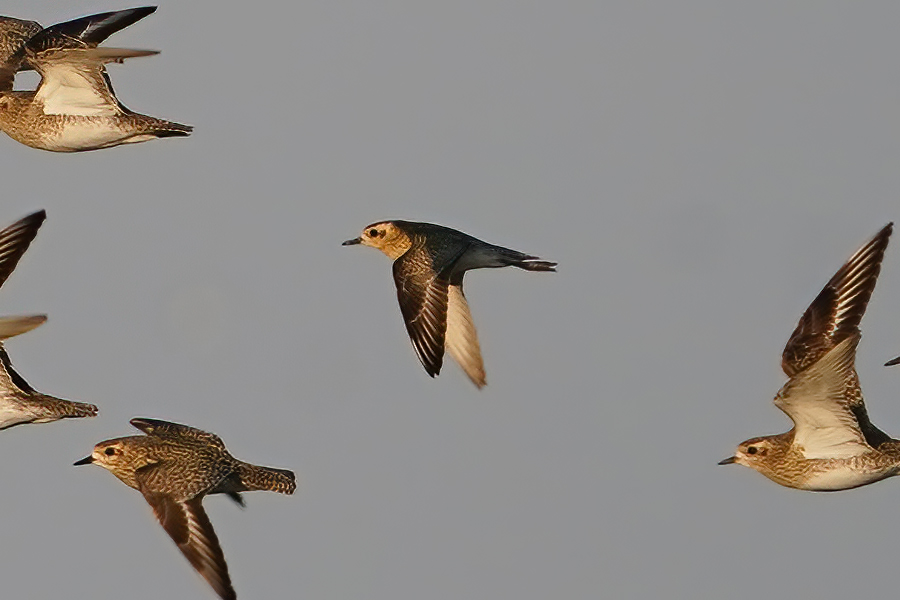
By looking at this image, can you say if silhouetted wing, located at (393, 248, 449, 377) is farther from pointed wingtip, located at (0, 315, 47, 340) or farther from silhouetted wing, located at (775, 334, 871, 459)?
pointed wingtip, located at (0, 315, 47, 340)

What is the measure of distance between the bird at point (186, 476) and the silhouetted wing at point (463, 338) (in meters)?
3.18

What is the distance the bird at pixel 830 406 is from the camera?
58.7 feet

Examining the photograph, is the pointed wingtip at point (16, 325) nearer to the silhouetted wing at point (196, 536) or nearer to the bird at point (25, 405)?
the bird at point (25, 405)

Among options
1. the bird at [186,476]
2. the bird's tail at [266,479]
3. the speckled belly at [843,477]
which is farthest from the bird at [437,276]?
the speckled belly at [843,477]

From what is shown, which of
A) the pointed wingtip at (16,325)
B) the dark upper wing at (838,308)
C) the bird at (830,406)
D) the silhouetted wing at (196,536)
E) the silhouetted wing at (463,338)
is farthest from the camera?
the silhouetted wing at (463,338)

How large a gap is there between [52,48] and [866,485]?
28.6 feet

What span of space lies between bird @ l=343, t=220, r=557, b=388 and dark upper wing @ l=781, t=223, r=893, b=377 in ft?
10.0

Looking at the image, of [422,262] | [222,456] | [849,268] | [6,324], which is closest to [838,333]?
[849,268]

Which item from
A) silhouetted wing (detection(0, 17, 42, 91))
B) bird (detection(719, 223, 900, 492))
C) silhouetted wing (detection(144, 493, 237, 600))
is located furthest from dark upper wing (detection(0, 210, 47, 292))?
bird (detection(719, 223, 900, 492))

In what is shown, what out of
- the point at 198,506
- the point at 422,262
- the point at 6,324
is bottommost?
the point at 198,506

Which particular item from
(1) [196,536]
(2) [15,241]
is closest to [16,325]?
(2) [15,241]

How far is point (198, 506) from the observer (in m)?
18.1

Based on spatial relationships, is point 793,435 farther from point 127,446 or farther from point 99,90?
point 99,90

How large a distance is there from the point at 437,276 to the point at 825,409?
14.2ft
